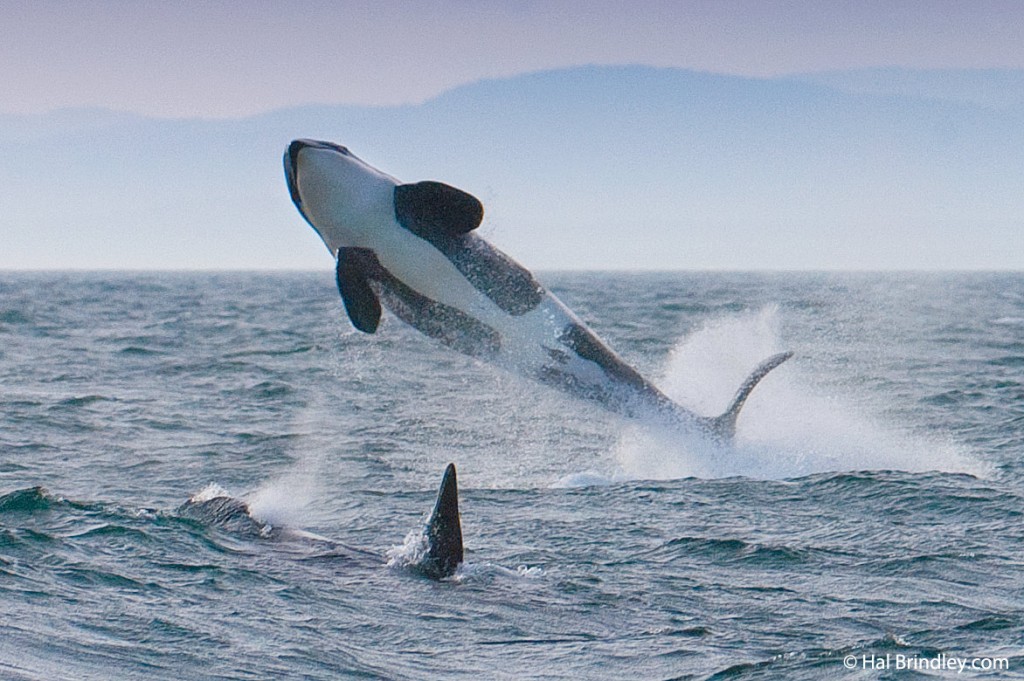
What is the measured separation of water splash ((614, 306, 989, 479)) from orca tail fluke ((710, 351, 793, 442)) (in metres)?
0.21

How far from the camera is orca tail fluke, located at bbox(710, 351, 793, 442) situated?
53.8 ft

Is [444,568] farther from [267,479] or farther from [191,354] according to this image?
[191,354]

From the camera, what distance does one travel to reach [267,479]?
59.1 feet

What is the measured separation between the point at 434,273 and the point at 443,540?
3489 millimetres

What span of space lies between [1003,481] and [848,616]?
737 cm

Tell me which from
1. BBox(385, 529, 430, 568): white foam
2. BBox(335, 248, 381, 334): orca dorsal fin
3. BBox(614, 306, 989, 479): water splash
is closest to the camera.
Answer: BBox(385, 529, 430, 568): white foam

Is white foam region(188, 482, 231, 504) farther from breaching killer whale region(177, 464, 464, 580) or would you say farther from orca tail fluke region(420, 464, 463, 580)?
orca tail fluke region(420, 464, 463, 580)

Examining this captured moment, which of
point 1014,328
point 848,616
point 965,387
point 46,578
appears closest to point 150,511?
point 46,578

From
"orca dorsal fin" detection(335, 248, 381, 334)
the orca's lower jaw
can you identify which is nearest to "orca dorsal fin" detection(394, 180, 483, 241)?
"orca dorsal fin" detection(335, 248, 381, 334)

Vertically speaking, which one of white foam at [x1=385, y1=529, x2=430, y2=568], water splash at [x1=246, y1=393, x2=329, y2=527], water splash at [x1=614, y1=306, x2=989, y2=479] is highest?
water splash at [x1=614, y1=306, x2=989, y2=479]

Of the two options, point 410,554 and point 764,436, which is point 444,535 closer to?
point 410,554

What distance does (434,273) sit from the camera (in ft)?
45.5

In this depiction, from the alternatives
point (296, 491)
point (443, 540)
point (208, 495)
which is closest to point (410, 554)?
point (443, 540)

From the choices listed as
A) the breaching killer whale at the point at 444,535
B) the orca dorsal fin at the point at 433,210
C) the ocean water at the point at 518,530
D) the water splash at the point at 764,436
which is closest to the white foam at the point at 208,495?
the ocean water at the point at 518,530
